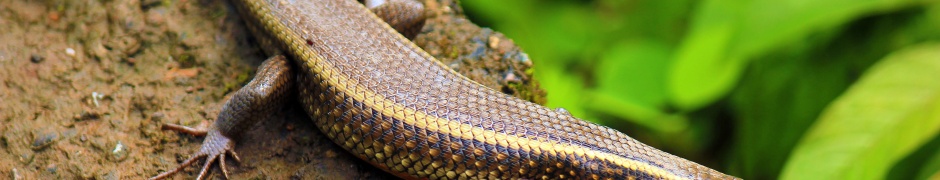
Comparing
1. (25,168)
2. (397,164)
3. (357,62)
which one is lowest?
(25,168)

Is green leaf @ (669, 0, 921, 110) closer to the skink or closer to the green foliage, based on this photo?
the green foliage

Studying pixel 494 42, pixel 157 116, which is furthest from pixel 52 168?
pixel 494 42

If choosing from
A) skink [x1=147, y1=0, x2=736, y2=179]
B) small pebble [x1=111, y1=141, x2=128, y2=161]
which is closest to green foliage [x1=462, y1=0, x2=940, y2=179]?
skink [x1=147, y1=0, x2=736, y2=179]

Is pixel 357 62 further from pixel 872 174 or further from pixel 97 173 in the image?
pixel 872 174

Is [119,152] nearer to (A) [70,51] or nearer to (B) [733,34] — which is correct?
(A) [70,51]

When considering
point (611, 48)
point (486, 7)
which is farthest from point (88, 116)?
point (611, 48)

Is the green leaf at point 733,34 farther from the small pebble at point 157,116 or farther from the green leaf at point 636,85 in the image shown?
the small pebble at point 157,116
